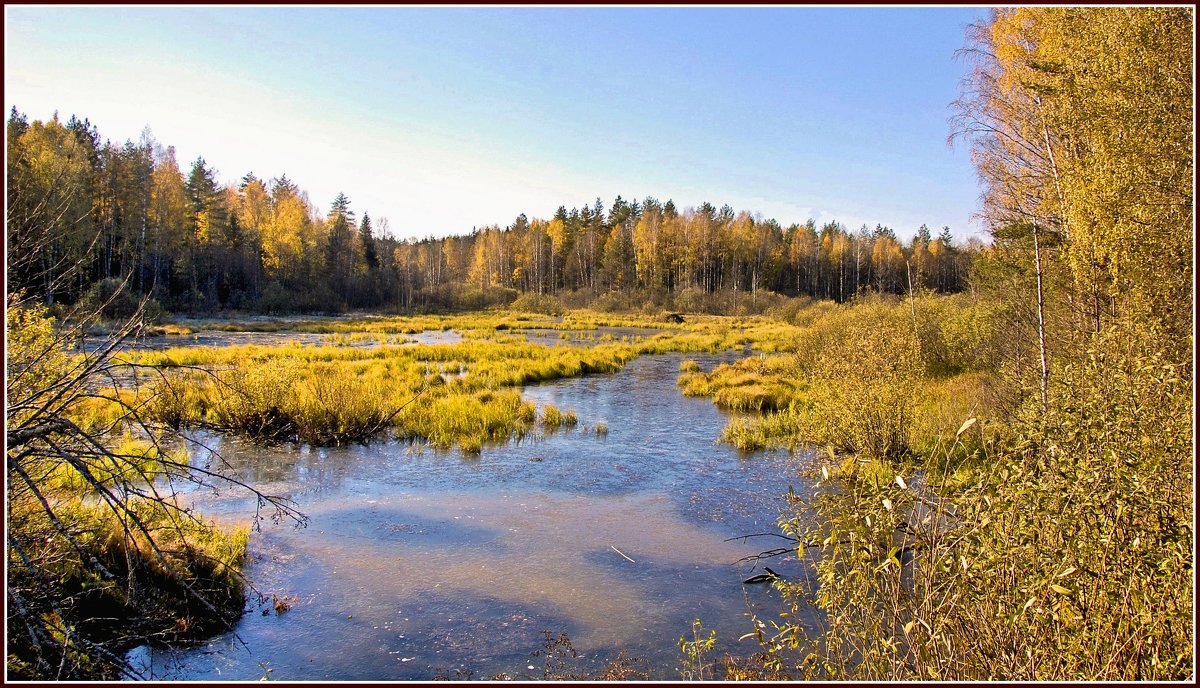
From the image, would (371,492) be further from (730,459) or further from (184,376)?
(184,376)

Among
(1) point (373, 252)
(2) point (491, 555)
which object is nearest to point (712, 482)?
(2) point (491, 555)

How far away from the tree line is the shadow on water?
2676cm

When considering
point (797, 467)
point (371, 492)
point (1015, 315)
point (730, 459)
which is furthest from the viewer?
point (1015, 315)

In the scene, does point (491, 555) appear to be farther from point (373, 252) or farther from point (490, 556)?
point (373, 252)

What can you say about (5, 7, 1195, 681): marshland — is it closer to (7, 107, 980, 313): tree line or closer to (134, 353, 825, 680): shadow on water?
(134, 353, 825, 680): shadow on water

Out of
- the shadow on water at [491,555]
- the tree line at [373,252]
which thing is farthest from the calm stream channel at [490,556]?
the tree line at [373,252]

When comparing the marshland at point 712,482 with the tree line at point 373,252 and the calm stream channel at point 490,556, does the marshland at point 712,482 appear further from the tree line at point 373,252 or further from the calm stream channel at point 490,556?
the tree line at point 373,252

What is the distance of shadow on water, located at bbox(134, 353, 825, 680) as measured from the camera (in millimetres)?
6449

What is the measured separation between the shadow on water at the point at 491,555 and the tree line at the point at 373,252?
26.8m

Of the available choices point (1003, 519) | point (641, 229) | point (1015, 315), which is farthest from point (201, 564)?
point (641, 229)

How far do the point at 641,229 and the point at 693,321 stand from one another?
66.5 feet

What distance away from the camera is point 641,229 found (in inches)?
2805

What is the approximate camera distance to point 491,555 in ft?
28.5

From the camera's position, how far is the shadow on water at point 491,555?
6449mm
